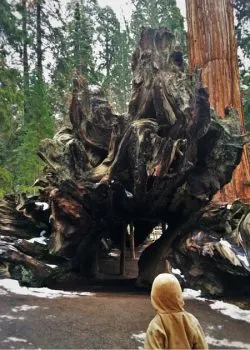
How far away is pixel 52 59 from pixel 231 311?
71.6 ft

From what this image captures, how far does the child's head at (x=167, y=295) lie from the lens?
7.80 feet

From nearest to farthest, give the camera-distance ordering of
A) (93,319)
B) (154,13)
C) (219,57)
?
(93,319)
(219,57)
(154,13)

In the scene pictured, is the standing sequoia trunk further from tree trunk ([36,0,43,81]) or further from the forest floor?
tree trunk ([36,0,43,81])

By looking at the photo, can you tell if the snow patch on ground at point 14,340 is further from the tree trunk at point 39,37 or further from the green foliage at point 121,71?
the green foliage at point 121,71

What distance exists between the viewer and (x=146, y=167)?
5277mm

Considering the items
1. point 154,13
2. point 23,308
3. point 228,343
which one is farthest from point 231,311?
point 154,13

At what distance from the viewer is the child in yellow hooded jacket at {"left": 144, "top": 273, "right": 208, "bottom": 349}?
7.80 ft

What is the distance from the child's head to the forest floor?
135 centimetres

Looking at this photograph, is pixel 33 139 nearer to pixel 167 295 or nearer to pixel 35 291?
pixel 35 291

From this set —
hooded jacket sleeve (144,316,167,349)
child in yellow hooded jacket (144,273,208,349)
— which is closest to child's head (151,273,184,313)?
child in yellow hooded jacket (144,273,208,349)

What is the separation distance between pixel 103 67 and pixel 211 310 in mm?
24065

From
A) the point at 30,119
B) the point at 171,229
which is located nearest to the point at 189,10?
the point at 171,229

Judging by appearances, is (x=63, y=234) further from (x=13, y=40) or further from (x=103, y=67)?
(x=103, y=67)

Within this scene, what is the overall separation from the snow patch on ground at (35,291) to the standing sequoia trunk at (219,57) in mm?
4419
